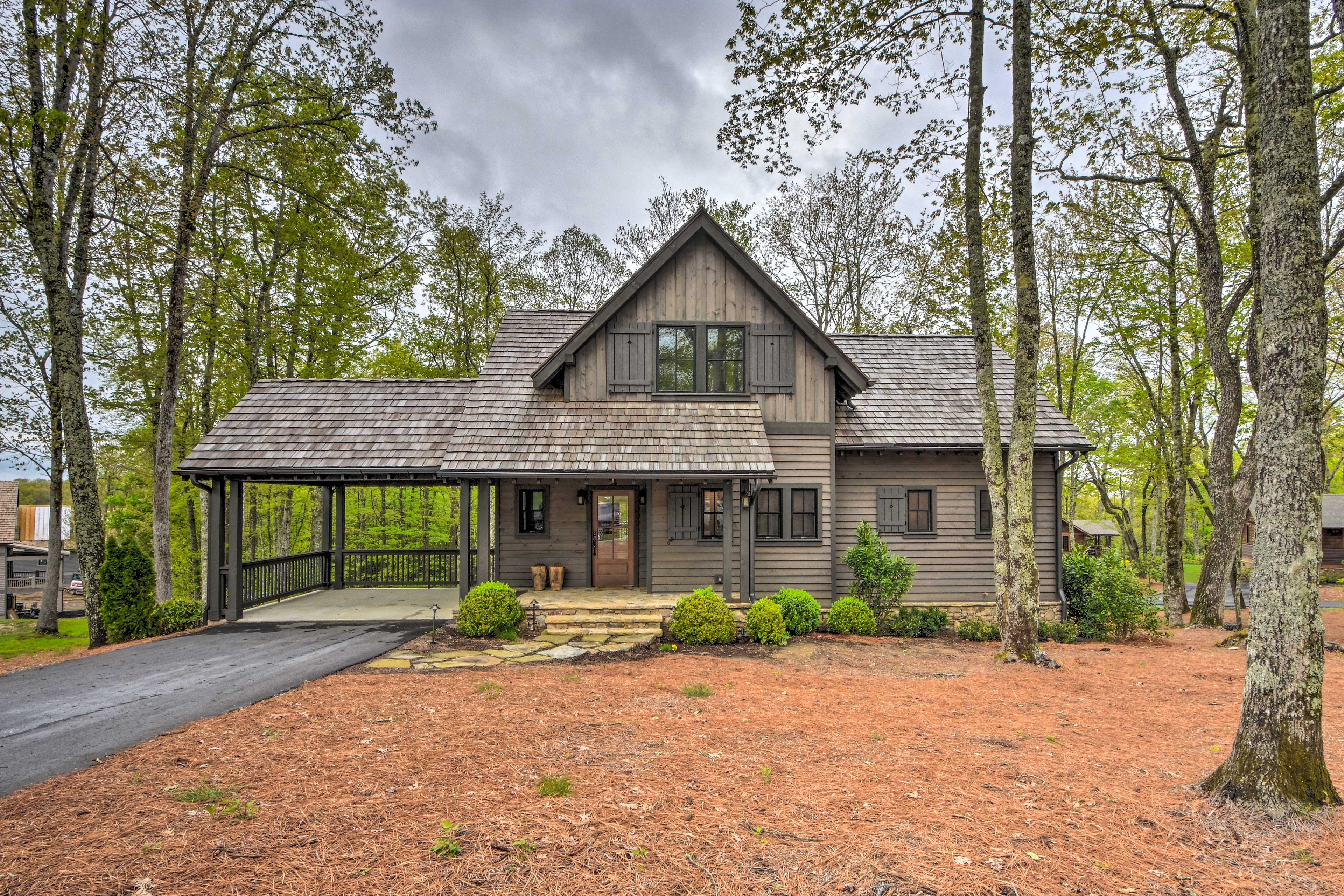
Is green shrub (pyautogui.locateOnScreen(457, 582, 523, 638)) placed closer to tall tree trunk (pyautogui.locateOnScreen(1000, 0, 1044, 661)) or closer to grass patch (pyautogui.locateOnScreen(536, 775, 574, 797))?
grass patch (pyautogui.locateOnScreen(536, 775, 574, 797))

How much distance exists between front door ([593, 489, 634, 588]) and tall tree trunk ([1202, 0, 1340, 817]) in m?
9.24

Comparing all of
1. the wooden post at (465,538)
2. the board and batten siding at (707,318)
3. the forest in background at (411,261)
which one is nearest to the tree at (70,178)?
the forest in background at (411,261)

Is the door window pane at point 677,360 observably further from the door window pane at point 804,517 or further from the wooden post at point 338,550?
the wooden post at point 338,550

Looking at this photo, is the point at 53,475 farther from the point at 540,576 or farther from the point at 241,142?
the point at 540,576

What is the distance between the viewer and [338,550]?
1470 cm

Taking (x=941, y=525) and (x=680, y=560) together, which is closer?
(x=680, y=560)

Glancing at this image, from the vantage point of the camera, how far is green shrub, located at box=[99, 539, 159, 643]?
32.9ft

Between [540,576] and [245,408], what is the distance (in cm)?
696

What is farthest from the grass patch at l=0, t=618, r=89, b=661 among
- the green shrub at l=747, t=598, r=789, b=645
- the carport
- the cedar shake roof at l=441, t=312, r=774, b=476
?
the green shrub at l=747, t=598, r=789, b=645

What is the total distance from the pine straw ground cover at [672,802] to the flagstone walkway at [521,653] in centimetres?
127

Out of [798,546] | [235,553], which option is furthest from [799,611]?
[235,553]

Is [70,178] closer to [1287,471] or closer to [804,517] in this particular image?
[804,517]

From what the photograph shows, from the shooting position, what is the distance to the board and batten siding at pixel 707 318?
11.6 metres

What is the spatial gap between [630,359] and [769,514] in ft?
13.1
